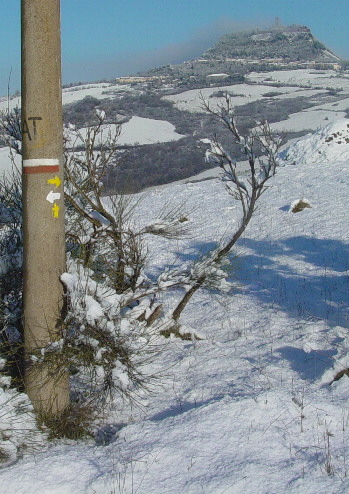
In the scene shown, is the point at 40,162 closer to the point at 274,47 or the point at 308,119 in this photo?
the point at 308,119

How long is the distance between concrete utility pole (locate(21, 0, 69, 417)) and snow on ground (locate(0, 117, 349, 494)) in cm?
52

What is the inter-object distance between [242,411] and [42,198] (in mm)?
2020

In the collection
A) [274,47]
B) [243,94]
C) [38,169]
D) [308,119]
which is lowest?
[38,169]

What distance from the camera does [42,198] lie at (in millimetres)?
3568

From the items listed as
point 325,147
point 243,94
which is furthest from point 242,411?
point 243,94

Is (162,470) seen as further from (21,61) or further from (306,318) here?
(306,318)

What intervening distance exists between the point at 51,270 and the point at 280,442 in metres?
1.90

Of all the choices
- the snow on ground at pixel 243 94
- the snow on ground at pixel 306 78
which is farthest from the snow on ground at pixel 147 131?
the snow on ground at pixel 306 78

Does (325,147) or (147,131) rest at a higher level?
(147,131)

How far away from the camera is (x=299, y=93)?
45.7 metres

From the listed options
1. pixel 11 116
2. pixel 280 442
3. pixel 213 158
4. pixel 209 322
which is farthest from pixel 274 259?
pixel 280 442

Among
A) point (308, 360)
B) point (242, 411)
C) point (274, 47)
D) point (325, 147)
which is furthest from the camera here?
point (274, 47)

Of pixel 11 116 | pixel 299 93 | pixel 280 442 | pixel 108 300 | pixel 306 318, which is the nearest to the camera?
pixel 280 442

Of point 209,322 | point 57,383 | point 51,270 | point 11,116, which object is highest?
point 11,116
